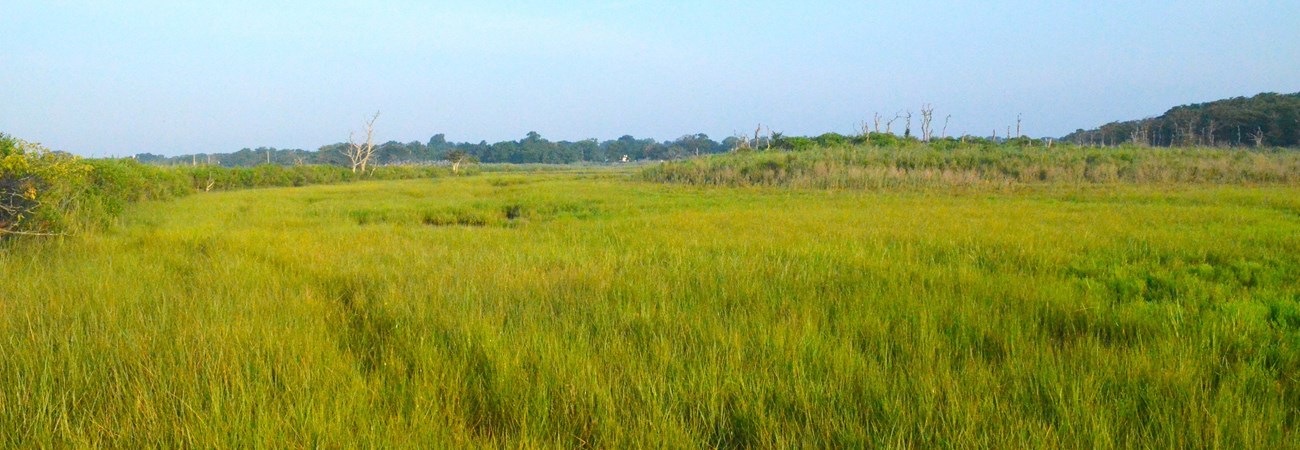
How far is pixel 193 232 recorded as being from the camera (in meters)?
7.46

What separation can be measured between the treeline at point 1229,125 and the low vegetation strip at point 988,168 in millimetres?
19080

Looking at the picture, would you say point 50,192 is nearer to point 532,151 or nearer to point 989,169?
point 989,169

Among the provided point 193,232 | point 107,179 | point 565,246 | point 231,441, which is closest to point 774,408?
point 231,441

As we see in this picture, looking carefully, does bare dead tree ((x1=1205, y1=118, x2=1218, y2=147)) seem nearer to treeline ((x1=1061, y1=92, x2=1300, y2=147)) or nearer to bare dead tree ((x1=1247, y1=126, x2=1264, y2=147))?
treeline ((x1=1061, y1=92, x2=1300, y2=147))

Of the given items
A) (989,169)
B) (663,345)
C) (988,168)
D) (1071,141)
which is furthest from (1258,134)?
(663,345)

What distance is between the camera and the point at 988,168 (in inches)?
851

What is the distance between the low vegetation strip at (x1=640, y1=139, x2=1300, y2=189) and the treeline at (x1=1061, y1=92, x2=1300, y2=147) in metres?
19.1

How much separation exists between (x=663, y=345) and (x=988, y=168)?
72.4 feet

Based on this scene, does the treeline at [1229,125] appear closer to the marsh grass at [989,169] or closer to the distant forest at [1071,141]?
the distant forest at [1071,141]

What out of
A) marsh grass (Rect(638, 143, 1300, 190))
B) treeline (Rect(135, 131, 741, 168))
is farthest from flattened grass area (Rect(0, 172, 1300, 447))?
treeline (Rect(135, 131, 741, 168))

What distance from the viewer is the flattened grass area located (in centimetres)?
218

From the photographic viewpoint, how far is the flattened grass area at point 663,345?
2.18 meters

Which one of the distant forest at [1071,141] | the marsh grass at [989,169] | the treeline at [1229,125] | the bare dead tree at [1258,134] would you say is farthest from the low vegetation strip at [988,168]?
the bare dead tree at [1258,134]

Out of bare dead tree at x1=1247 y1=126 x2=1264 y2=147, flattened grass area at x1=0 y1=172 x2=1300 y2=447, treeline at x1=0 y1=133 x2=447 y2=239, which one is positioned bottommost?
flattened grass area at x1=0 y1=172 x2=1300 y2=447
